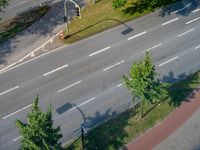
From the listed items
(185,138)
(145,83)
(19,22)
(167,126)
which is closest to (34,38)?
(19,22)

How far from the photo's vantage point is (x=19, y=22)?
1720 inches

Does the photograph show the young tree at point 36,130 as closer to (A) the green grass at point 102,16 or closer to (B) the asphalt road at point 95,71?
(B) the asphalt road at point 95,71

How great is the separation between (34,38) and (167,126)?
58.1ft

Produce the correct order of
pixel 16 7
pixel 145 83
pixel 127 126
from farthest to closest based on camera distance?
1. pixel 16 7
2. pixel 127 126
3. pixel 145 83

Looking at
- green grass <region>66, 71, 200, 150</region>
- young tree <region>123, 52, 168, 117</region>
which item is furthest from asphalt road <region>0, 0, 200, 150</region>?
young tree <region>123, 52, 168, 117</region>

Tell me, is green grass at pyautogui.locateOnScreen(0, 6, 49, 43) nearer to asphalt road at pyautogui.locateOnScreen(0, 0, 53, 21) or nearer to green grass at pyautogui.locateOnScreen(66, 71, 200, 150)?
asphalt road at pyautogui.locateOnScreen(0, 0, 53, 21)

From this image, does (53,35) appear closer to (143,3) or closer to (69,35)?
(69,35)

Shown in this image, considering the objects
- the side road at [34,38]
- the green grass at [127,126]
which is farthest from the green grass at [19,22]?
the green grass at [127,126]

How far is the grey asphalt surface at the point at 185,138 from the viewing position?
98.9 feet

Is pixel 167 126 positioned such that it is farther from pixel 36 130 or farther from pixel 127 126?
pixel 36 130

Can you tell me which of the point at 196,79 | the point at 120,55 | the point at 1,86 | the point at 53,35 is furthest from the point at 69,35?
the point at 196,79

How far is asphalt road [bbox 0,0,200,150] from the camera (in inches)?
1294

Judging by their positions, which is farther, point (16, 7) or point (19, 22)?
point (16, 7)

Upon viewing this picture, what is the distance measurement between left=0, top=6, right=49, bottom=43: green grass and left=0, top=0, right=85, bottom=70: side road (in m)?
0.52
